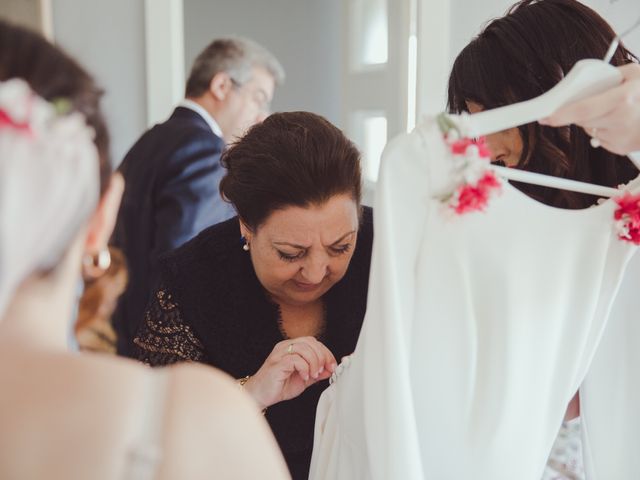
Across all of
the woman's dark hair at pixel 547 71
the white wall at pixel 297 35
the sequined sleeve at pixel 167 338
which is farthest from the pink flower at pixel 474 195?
the white wall at pixel 297 35

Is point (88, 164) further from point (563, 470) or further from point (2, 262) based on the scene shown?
point (563, 470)

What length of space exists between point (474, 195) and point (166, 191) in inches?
49.7

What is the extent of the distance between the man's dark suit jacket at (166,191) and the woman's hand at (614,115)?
1254 millimetres

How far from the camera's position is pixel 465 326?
0.98 meters

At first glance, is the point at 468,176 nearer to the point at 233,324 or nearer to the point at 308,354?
the point at 308,354

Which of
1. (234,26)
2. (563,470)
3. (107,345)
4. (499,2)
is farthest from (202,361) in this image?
(234,26)

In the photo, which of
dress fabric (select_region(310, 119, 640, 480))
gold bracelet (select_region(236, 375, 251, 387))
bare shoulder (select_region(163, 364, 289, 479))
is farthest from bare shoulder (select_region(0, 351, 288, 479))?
gold bracelet (select_region(236, 375, 251, 387))

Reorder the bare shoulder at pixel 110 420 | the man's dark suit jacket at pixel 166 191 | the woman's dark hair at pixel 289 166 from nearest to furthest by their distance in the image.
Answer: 1. the bare shoulder at pixel 110 420
2. the woman's dark hair at pixel 289 166
3. the man's dark suit jacket at pixel 166 191

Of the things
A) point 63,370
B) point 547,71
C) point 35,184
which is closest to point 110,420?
point 63,370

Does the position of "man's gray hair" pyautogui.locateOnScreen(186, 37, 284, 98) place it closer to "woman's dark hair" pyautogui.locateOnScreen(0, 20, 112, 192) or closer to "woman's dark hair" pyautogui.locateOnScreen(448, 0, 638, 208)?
"woman's dark hair" pyautogui.locateOnScreen(448, 0, 638, 208)

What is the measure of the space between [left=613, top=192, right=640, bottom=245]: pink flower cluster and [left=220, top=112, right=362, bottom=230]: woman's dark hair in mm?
496

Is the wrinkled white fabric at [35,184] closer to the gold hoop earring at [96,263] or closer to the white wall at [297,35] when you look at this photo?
the gold hoop earring at [96,263]

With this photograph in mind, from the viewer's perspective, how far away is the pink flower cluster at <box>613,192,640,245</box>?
3.30 ft

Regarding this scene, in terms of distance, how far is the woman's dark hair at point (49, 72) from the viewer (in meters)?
0.65
